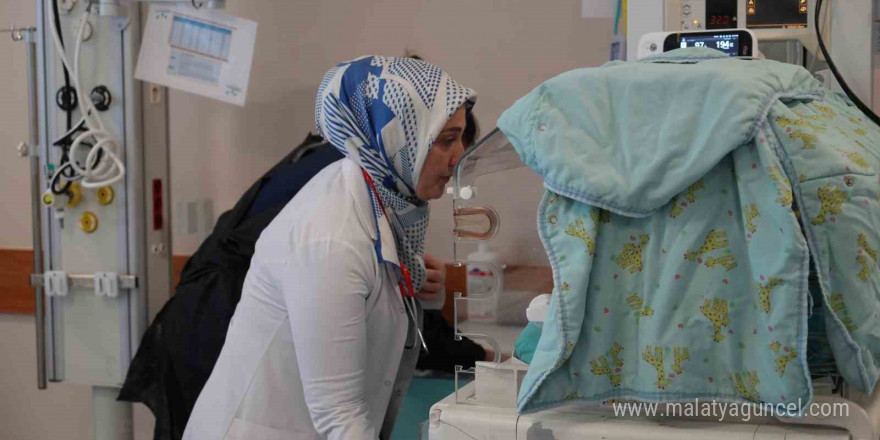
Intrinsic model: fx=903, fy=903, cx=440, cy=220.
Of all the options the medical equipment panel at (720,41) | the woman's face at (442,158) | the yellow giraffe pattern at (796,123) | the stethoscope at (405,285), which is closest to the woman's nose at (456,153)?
the woman's face at (442,158)

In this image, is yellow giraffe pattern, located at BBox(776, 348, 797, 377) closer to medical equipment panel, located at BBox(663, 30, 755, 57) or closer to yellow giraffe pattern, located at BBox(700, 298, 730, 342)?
yellow giraffe pattern, located at BBox(700, 298, 730, 342)

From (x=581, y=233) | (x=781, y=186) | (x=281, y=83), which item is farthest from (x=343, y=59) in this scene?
(x=781, y=186)

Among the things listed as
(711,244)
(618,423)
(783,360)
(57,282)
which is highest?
(711,244)

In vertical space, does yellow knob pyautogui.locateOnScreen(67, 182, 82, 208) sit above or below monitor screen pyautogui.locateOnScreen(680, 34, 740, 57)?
below

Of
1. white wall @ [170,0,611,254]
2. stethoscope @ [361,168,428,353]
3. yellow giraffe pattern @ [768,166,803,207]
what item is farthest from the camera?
white wall @ [170,0,611,254]

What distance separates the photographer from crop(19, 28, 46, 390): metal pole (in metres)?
2.40

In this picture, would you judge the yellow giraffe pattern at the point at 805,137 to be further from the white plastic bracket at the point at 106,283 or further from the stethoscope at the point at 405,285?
the white plastic bracket at the point at 106,283

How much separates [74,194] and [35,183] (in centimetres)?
12

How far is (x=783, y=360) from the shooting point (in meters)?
0.91

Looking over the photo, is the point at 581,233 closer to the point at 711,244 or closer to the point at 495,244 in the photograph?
the point at 711,244

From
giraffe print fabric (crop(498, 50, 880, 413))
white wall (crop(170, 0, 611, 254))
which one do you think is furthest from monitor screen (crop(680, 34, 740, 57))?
white wall (crop(170, 0, 611, 254))

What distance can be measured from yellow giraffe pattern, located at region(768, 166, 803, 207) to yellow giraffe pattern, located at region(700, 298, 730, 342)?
126 mm

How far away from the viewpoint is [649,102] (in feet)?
3.19

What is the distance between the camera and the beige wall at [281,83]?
2621mm
